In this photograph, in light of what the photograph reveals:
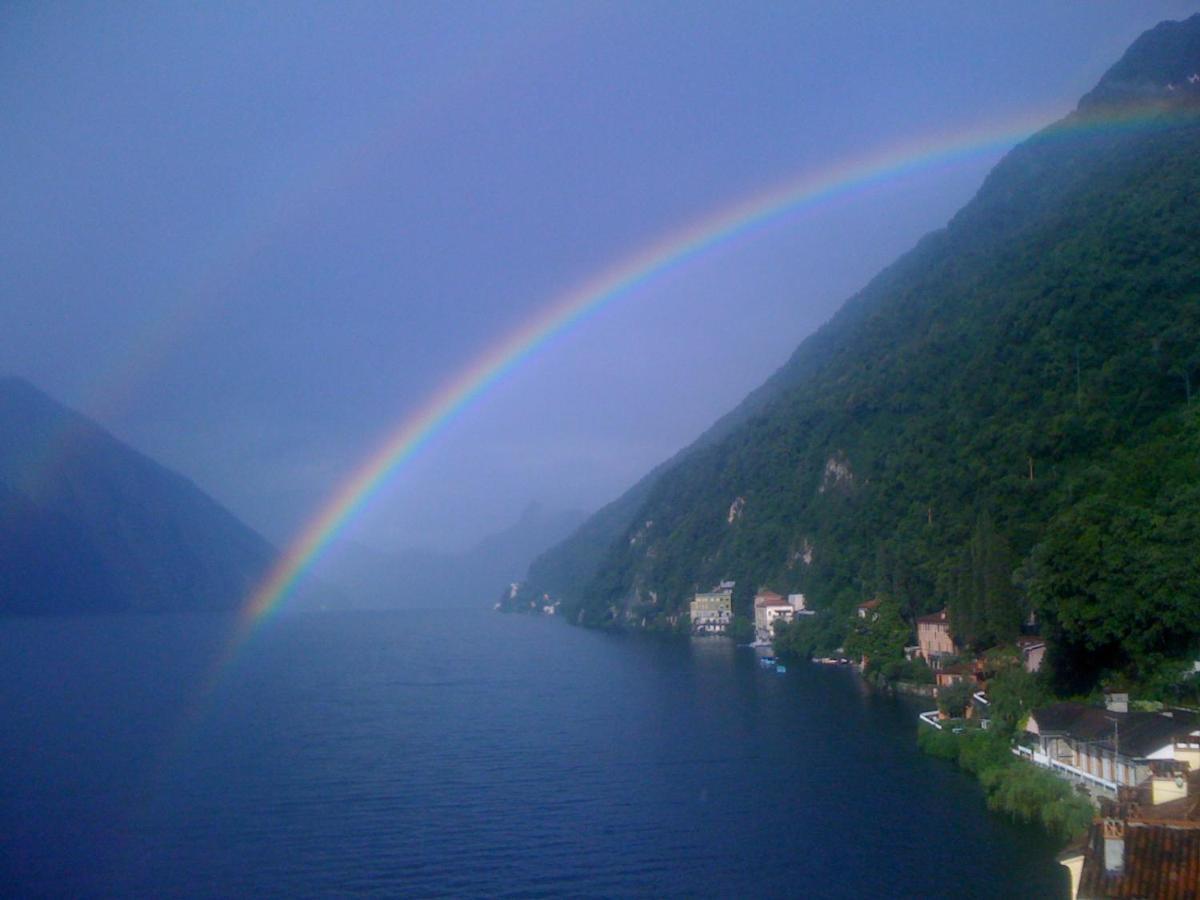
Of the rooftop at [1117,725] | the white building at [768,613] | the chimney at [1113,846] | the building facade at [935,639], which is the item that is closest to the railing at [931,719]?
the rooftop at [1117,725]

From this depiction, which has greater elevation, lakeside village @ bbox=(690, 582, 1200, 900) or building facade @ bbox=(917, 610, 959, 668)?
building facade @ bbox=(917, 610, 959, 668)

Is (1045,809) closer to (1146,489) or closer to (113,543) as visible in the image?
(1146,489)

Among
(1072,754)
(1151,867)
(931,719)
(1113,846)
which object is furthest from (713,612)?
(1151,867)

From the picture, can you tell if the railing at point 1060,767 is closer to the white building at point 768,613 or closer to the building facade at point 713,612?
the white building at point 768,613

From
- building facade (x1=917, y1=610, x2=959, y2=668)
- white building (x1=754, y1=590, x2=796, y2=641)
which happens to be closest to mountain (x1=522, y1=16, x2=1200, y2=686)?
building facade (x1=917, y1=610, x2=959, y2=668)

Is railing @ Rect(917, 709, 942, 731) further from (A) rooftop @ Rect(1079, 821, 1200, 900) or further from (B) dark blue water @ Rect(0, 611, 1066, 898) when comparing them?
(A) rooftop @ Rect(1079, 821, 1200, 900)

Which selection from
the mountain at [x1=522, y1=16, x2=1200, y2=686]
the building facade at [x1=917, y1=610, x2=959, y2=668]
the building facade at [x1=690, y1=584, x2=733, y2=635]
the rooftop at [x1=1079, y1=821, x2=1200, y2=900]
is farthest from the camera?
the building facade at [x1=690, y1=584, x2=733, y2=635]

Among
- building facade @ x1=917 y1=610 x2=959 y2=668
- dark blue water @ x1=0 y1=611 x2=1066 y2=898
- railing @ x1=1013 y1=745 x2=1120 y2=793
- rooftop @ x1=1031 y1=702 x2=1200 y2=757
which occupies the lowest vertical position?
dark blue water @ x1=0 y1=611 x2=1066 y2=898
